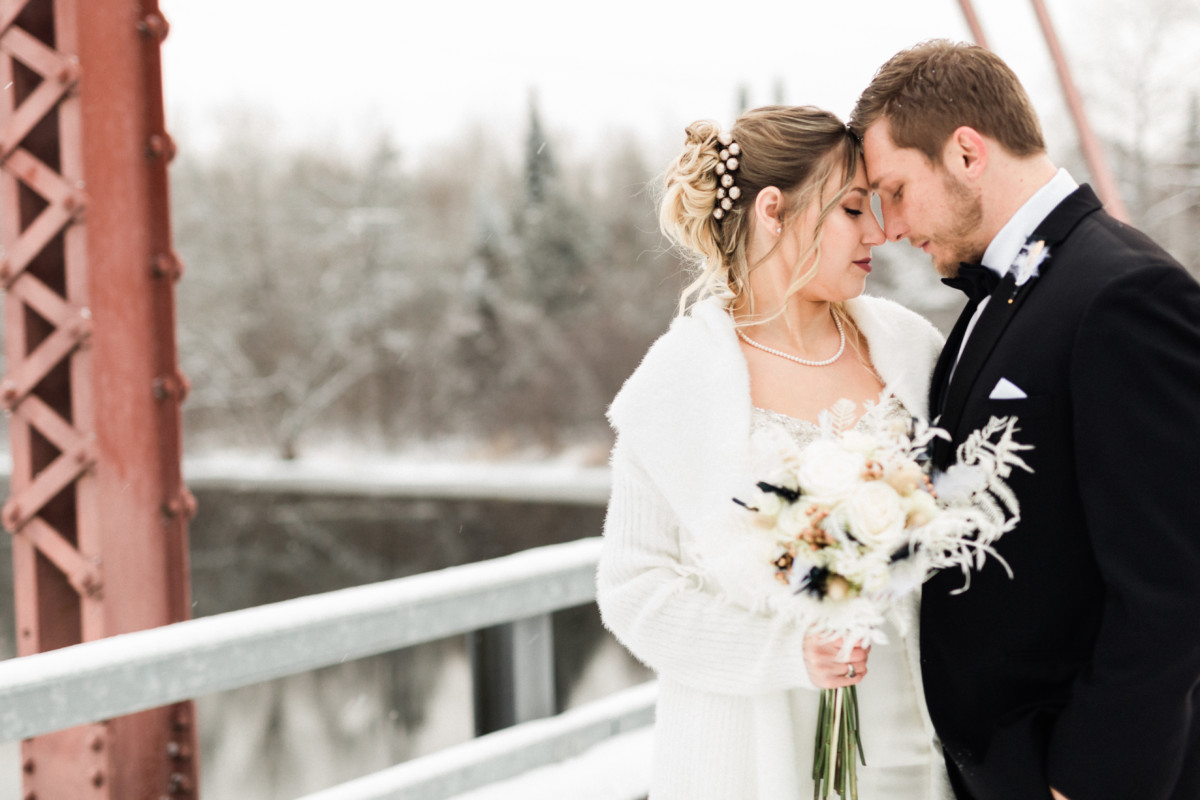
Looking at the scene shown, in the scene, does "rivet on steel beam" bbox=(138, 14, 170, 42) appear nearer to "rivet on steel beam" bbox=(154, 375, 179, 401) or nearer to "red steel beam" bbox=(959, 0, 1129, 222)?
"rivet on steel beam" bbox=(154, 375, 179, 401)

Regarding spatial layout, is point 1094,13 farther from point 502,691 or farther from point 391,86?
point 391,86

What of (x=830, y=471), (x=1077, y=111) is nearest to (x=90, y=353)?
(x=830, y=471)

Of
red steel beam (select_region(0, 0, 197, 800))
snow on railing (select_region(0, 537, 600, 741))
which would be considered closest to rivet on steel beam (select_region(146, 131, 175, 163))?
red steel beam (select_region(0, 0, 197, 800))

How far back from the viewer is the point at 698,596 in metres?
1.92

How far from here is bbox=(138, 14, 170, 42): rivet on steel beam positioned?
200cm

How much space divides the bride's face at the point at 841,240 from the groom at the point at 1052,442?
0.15 feet

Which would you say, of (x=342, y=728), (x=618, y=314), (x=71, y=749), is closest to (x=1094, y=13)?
(x=618, y=314)

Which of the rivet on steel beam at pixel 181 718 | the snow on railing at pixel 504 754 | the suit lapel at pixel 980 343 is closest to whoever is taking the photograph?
the suit lapel at pixel 980 343

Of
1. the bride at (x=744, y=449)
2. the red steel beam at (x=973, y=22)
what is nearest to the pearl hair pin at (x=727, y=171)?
the bride at (x=744, y=449)

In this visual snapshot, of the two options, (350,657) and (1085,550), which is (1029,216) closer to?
(1085,550)

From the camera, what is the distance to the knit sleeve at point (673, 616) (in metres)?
1.85

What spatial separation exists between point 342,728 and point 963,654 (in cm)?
1708

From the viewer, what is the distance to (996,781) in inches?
68.5

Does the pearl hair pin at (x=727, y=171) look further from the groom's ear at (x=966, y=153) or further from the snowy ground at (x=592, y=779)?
the snowy ground at (x=592, y=779)
